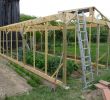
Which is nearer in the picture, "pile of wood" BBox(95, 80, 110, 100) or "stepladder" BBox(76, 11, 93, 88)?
"pile of wood" BBox(95, 80, 110, 100)

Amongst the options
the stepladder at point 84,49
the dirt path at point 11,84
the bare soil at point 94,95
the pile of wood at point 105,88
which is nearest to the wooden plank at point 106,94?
the pile of wood at point 105,88

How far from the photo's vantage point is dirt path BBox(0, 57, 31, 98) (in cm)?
943

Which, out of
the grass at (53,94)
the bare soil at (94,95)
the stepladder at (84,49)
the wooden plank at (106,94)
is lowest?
the grass at (53,94)

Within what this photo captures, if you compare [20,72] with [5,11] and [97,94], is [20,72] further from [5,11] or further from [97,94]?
[5,11]

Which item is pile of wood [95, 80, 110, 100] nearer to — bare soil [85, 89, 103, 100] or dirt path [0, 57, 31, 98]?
bare soil [85, 89, 103, 100]

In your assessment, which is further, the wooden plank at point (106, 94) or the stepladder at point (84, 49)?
the stepladder at point (84, 49)

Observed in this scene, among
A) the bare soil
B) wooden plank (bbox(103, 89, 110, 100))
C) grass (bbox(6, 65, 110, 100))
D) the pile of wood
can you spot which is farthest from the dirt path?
wooden plank (bbox(103, 89, 110, 100))

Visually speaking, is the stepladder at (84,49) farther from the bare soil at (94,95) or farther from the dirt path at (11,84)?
the dirt path at (11,84)

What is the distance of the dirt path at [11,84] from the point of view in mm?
9430

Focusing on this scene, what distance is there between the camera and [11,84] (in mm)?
10219

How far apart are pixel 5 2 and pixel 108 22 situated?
1283cm

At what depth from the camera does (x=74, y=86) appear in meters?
10.0

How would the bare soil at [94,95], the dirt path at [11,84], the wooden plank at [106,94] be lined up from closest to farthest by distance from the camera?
the wooden plank at [106,94] → the bare soil at [94,95] → the dirt path at [11,84]

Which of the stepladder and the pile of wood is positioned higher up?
the stepladder
